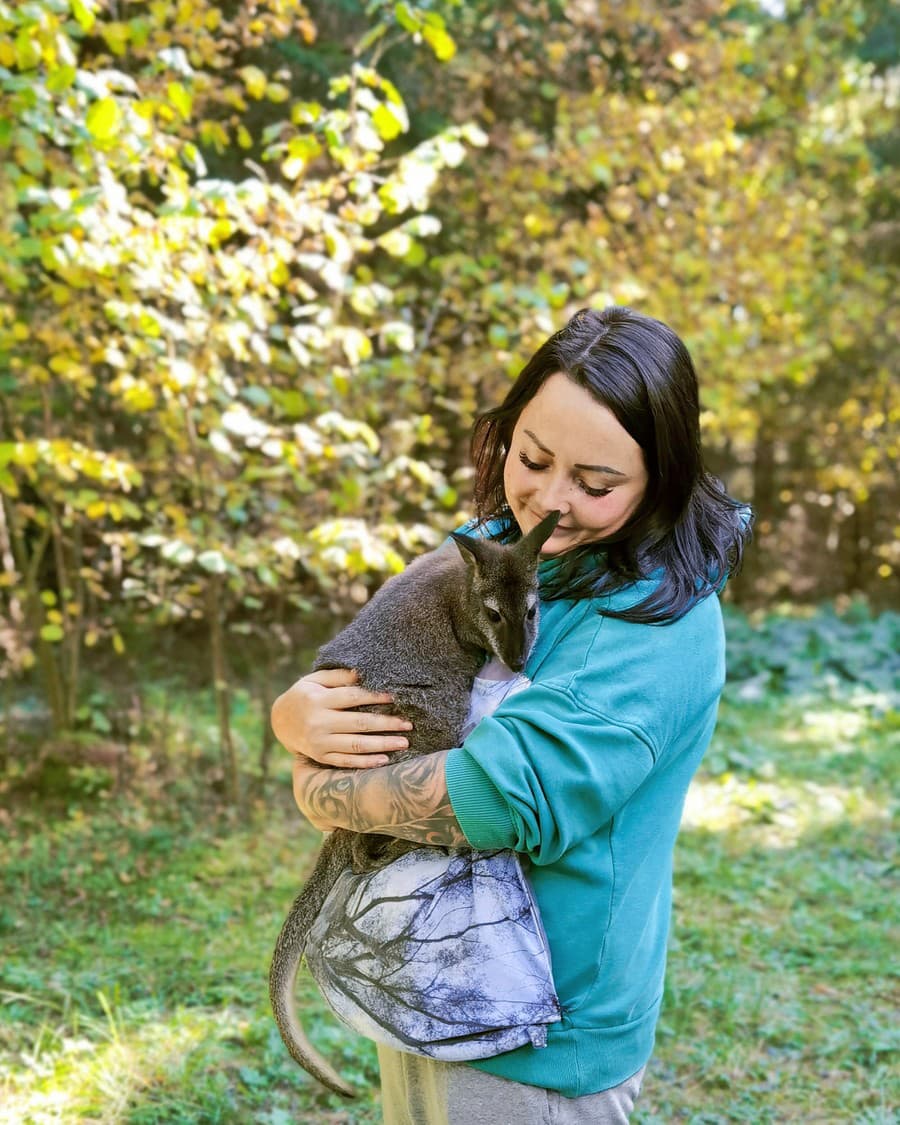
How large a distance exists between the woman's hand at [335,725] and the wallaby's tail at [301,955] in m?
0.25

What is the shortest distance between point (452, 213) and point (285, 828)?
4.42 m

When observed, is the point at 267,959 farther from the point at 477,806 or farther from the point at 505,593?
the point at 477,806

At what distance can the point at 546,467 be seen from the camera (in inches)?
91.2

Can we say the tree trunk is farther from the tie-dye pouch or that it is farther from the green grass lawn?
the tie-dye pouch

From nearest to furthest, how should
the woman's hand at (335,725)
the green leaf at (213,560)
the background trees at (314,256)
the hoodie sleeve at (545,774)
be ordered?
the hoodie sleeve at (545,774)
the woman's hand at (335,725)
the background trees at (314,256)
the green leaf at (213,560)

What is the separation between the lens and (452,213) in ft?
24.3

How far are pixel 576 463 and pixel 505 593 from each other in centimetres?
Result: 51

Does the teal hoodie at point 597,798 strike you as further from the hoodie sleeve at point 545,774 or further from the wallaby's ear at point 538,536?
the wallaby's ear at point 538,536

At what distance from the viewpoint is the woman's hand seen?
2.33m

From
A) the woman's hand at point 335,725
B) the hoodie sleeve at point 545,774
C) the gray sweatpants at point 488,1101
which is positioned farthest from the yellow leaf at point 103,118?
the gray sweatpants at point 488,1101

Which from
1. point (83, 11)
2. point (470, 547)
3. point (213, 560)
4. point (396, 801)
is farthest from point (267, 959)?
point (83, 11)

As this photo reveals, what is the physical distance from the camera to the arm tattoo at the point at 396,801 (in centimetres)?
196

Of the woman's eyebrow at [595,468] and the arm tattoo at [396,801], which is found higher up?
the woman's eyebrow at [595,468]

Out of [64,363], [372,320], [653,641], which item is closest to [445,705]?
[653,641]
